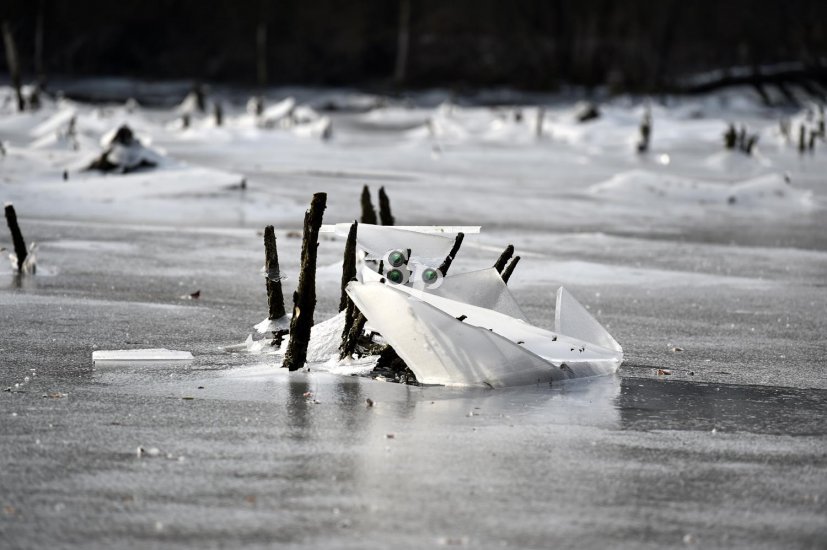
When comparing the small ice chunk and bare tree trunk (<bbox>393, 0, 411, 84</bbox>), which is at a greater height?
the small ice chunk

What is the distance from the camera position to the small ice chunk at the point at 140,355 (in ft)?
23.9

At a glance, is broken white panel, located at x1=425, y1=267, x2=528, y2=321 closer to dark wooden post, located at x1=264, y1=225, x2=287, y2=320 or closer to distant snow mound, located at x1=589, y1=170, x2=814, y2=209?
dark wooden post, located at x1=264, y1=225, x2=287, y2=320

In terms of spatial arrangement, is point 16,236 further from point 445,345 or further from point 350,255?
point 445,345

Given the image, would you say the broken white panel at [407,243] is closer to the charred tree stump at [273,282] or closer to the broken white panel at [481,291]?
the broken white panel at [481,291]

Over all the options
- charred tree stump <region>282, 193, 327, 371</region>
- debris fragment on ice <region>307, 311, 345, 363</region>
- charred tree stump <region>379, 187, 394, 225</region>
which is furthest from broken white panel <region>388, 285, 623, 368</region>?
charred tree stump <region>379, 187, 394, 225</region>

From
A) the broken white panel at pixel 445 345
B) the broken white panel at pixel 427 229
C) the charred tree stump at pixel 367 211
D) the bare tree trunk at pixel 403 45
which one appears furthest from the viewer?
the bare tree trunk at pixel 403 45

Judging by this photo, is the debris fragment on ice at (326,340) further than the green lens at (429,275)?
Yes

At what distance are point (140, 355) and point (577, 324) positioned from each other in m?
2.25

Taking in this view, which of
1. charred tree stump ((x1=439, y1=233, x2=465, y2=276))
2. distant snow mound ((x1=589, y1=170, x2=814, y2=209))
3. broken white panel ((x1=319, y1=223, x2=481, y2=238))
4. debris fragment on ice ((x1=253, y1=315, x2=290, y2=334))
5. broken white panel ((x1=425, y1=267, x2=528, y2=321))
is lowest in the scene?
distant snow mound ((x1=589, y1=170, x2=814, y2=209))

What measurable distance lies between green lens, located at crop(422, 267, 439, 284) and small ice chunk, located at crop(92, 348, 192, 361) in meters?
1.30

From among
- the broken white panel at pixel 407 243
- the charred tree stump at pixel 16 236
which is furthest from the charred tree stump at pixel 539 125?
the broken white panel at pixel 407 243

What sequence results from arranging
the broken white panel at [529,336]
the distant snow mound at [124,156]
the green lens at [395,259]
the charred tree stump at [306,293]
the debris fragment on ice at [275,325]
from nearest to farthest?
the charred tree stump at [306,293], the broken white panel at [529,336], the green lens at [395,259], the debris fragment on ice at [275,325], the distant snow mound at [124,156]

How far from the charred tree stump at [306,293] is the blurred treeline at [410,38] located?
54.7 metres

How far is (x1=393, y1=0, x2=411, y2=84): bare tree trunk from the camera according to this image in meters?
63.1
